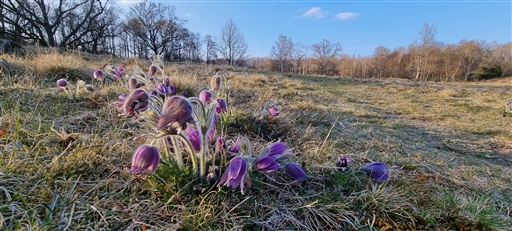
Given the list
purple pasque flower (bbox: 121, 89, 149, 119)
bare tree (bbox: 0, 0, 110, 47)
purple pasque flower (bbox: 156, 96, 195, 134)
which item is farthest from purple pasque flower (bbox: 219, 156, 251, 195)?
bare tree (bbox: 0, 0, 110, 47)

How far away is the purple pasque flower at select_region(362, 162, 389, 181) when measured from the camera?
1.12 meters

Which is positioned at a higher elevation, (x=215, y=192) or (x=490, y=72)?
(x=490, y=72)

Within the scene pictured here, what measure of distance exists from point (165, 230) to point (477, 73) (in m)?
35.1

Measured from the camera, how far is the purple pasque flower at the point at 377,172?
1.12m

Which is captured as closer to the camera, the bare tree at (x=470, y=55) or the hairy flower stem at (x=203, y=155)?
the hairy flower stem at (x=203, y=155)

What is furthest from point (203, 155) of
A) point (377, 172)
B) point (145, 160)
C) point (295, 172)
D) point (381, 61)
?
point (381, 61)

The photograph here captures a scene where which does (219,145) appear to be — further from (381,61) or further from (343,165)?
(381,61)

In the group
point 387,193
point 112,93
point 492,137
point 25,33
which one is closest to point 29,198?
point 387,193

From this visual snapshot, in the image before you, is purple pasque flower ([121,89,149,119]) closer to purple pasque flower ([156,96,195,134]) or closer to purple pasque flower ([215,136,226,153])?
purple pasque flower ([156,96,195,134])

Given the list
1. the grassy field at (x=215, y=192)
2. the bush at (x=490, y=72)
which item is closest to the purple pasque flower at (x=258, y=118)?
the grassy field at (x=215, y=192)

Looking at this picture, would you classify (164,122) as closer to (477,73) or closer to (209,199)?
(209,199)

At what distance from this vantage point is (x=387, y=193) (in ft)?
3.40

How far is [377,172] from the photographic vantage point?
113 centimetres

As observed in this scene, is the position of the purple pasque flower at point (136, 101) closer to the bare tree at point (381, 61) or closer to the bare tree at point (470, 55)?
the bare tree at point (470, 55)
